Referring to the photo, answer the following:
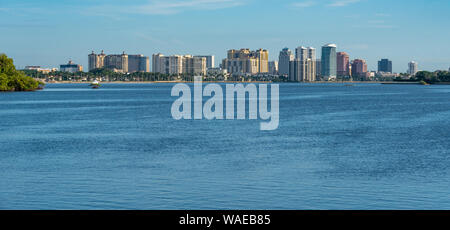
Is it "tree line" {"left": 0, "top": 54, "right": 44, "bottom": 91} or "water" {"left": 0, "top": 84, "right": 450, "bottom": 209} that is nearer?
"water" {"left": 0, "top": 84, "right": 450, "bottom": 209}

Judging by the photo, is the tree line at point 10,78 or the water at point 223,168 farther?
the tree line at point 10,78

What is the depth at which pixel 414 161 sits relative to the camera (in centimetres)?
2445

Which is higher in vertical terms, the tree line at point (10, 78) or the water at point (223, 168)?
the tree line at point (10, 78)

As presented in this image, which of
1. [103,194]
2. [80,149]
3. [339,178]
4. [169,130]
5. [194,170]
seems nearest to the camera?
[103,194]

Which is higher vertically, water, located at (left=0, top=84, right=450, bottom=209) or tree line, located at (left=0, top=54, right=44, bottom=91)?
tree line, located at (left=0, top=54, right=44, bottom=91)

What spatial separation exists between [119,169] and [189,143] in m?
9.25

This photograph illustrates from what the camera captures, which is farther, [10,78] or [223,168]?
[10,78]

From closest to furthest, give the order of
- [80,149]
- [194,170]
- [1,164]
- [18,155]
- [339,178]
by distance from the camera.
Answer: [339,178] → [194,170] → [1,164] → [18,155] → [80,149]

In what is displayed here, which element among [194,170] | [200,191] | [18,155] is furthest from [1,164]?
[200,191]

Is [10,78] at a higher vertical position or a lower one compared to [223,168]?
higher
